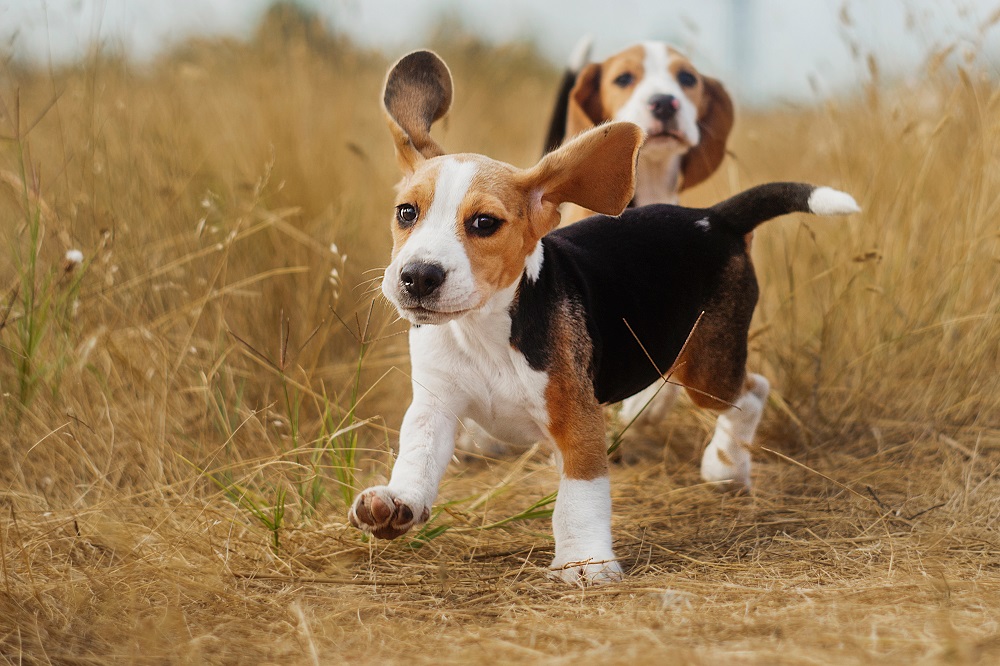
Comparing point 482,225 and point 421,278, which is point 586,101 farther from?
point 421,278

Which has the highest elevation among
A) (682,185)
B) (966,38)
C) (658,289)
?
(966,38)

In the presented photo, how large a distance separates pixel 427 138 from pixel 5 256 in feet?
8.86

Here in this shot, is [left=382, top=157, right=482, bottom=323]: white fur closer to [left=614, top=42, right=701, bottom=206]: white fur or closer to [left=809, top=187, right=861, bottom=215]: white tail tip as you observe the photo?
[left=809, top=187, right=861, bottom=215]: white tail tip

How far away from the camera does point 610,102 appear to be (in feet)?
15.6

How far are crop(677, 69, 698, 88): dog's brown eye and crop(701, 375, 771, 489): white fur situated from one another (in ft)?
5.25

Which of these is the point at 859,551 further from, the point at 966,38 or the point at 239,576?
the point at 966,38

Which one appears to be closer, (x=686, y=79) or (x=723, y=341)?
(x=723, y=341)

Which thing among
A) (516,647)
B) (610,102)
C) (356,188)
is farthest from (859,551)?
(356,188)

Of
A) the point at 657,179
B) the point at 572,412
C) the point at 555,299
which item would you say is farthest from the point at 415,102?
the point at 657,179

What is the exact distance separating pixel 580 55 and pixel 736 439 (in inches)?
93.2

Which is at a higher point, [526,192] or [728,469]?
[526,192]

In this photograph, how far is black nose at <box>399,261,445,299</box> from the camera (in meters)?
2.51

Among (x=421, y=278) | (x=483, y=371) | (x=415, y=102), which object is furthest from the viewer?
(x=415, y=102)

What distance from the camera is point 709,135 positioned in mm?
4770
